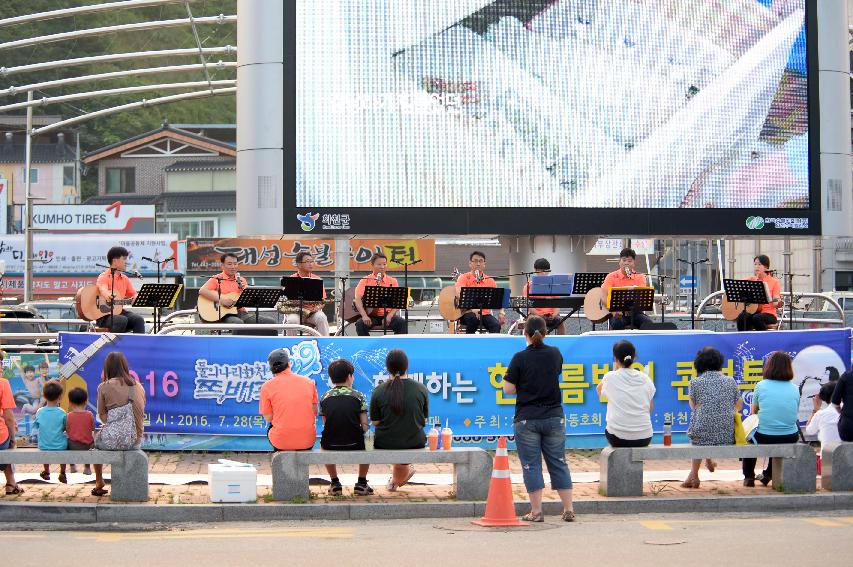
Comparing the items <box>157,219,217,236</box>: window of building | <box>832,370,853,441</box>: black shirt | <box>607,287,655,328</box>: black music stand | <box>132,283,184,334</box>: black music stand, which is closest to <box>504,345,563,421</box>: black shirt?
<box>832,370,853,441</box>: black shirt

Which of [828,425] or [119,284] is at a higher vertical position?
[119,284]

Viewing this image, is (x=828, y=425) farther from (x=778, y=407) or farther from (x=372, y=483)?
(x=372, y=483)

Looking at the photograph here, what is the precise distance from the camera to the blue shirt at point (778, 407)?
44.4 ft

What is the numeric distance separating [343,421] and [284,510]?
1.18 m

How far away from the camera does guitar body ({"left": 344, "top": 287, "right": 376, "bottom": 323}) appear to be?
1844cm

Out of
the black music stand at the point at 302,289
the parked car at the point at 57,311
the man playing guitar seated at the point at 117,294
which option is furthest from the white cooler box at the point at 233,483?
the parked car at the point at 57,311

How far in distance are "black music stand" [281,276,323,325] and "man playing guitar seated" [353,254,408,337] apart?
2.07 feet

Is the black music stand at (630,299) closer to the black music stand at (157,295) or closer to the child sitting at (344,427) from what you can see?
the child sitting at (344,427)

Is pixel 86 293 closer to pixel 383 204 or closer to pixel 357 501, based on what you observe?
pixel 383 204

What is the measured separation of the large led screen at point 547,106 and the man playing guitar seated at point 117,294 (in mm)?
2640

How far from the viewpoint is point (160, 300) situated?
17.6m

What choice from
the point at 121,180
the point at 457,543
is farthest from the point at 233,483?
the point at 121,180

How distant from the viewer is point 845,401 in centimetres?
1360

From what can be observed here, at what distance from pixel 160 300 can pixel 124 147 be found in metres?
42.9
